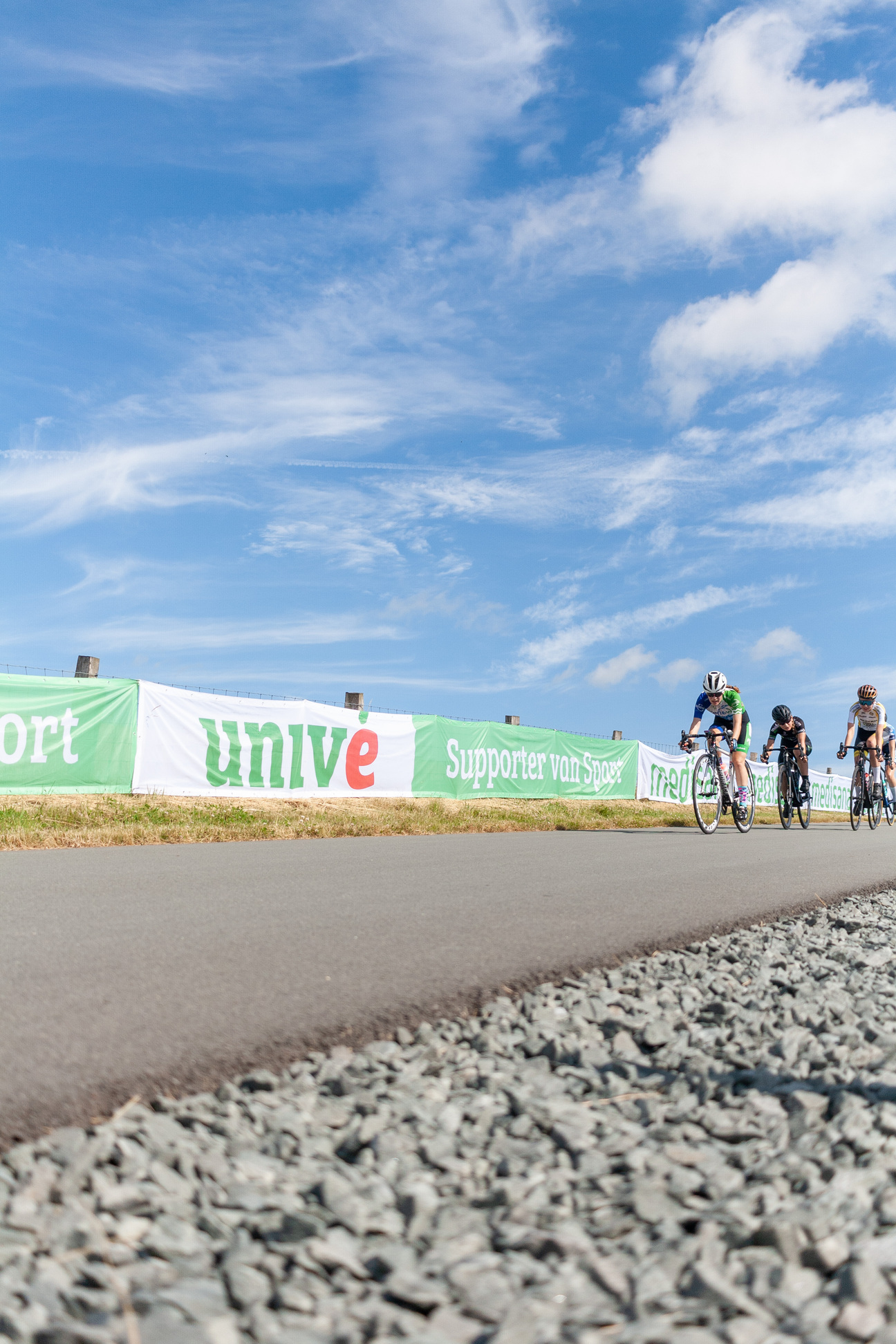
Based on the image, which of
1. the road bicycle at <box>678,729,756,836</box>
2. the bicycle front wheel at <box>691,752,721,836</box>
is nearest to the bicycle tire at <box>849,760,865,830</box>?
the road bicycle at <box>678,729,756,836</box>

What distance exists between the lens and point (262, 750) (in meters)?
16.9

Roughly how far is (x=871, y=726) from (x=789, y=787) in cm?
181

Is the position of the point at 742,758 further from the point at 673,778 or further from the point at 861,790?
the point at 673,778

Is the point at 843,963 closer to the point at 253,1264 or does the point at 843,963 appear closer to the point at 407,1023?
the point at 407,1023

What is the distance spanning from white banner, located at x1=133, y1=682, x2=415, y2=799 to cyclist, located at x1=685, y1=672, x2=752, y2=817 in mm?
7577

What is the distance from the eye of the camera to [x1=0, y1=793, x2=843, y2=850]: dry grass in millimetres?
9172

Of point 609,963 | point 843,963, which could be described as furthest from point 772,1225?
point 843,963

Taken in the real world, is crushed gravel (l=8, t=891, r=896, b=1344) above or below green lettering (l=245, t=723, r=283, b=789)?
below

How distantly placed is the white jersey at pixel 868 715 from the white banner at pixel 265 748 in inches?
336

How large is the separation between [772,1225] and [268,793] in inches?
611

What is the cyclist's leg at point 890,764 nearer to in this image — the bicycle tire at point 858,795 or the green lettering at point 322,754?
the bicycle tire at point 858,795

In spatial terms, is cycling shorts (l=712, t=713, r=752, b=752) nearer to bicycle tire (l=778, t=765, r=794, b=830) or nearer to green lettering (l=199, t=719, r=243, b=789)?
bicycle tire (l=778, t=765, r=794, b=830)

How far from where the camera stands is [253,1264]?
5.40ft

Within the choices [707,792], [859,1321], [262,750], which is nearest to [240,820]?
[262,750]
